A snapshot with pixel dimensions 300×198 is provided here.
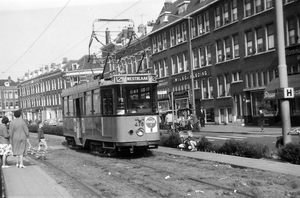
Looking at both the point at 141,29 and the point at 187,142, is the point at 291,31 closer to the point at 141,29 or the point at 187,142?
the point at 187,142

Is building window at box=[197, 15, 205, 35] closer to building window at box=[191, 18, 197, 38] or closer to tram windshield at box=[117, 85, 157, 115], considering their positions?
building window at box=[191, 18, 197, 38]

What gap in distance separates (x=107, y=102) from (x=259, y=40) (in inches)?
925

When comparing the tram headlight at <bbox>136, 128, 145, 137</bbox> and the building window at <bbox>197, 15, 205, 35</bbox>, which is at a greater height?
the building window at <bbox>197, 15, 205, 35</bbox>

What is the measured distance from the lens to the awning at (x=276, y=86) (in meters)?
30.4

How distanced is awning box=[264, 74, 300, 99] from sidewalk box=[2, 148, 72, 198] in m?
22.5

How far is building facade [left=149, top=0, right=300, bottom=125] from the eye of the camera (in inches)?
1342

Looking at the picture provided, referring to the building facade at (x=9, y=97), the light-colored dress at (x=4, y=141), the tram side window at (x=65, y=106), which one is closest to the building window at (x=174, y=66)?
the tram side window at (x=65, y=106)

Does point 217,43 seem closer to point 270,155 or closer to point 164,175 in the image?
point 270,155

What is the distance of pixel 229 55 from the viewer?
40281 millimetres

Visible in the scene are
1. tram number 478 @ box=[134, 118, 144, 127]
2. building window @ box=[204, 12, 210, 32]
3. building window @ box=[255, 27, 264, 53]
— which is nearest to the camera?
tram number 478 @ box=[134, 118, 144, 127]

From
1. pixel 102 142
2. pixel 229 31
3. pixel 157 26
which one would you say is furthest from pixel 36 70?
pixel 102 142

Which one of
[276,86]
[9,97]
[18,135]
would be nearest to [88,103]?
[18,135]

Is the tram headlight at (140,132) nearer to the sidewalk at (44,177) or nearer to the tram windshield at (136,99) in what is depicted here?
the tram windshield at (136,99)

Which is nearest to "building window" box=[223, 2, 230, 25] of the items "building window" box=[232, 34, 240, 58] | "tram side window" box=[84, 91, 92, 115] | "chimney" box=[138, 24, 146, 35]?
"building window" box=[232, 34, 240, 58]
